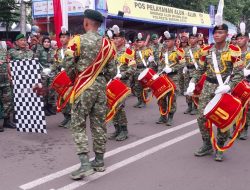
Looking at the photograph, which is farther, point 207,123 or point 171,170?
point 207,123

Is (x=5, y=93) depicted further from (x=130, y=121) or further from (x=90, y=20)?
(x=90, y=20)

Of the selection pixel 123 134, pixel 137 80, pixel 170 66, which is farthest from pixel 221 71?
pixel 137 80

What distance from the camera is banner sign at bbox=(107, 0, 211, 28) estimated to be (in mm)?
15146

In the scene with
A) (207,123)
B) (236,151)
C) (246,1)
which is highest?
(246,1)

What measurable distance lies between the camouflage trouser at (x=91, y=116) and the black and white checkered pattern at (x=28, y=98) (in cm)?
181

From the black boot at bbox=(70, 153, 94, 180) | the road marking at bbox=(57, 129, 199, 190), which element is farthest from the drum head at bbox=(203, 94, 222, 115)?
the black boot at bbox=(70, 153, 94, 180)

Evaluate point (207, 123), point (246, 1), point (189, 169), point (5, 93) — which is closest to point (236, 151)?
point (207, 123)

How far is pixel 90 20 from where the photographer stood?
4441mm

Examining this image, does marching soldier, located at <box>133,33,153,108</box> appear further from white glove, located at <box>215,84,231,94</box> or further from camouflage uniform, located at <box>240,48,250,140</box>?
white glove, located at <box>215,84,231,94</box>

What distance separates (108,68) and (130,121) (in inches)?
133

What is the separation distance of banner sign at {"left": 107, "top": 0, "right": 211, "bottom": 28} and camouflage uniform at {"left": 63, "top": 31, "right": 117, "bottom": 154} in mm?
10263

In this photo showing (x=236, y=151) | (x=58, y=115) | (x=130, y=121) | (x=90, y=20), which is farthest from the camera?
(x=58, y=115)

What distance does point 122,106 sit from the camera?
6.15 metres

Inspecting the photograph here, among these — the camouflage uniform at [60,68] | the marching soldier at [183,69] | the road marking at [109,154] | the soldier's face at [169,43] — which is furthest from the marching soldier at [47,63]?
the marching soldier at [183,69]
